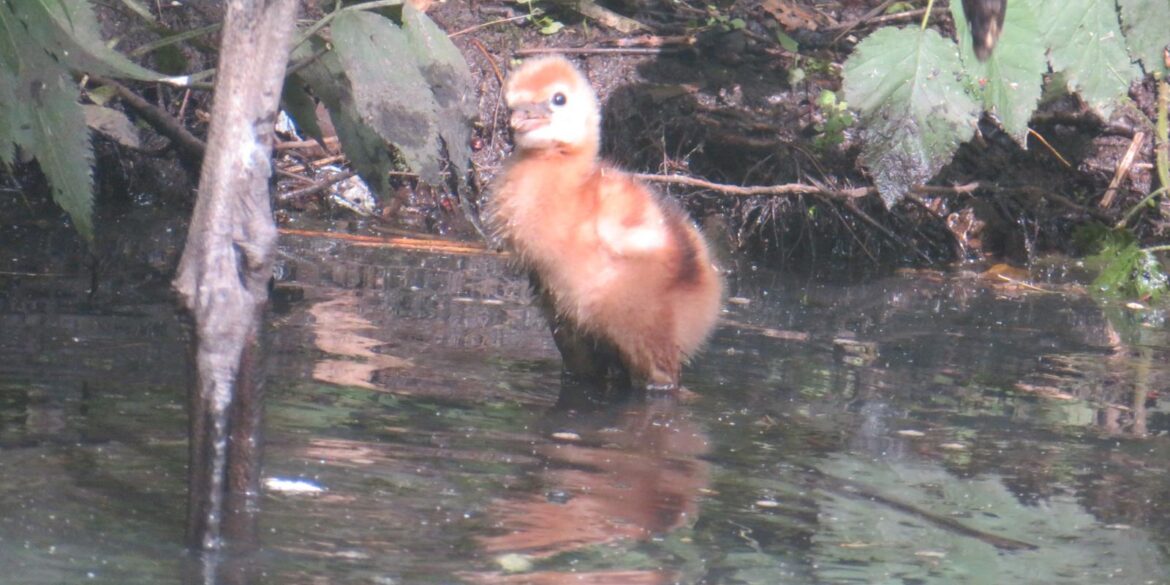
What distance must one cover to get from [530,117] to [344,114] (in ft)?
2.70

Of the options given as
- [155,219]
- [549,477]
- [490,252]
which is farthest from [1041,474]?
[155,219]

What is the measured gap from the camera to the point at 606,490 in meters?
3.54

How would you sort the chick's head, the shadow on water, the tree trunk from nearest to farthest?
the tree trunk
the shadow on water
the chick's head

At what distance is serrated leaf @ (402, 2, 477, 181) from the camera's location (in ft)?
12.5

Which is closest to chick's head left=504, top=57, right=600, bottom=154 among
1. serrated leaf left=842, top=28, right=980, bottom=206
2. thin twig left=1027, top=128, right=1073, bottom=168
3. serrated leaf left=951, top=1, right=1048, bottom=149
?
serrated leaf left=842, top=28, right=980, bottom=206

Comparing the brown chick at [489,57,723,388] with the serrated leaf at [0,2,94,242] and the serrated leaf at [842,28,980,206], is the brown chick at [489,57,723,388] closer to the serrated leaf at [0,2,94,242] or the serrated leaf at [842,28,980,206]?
the serrated leaf at [842,28,980,206]

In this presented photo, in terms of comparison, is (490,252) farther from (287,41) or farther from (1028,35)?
(287,41)

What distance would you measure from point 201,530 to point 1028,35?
14.1ft

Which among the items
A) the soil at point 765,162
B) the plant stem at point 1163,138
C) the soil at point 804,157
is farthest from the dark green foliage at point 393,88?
the plant stem at point 1163,138

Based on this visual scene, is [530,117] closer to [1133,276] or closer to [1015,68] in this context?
[1015,68]

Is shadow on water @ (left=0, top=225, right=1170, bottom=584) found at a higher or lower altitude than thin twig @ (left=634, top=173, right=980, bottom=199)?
lower

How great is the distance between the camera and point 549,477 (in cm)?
→ 363

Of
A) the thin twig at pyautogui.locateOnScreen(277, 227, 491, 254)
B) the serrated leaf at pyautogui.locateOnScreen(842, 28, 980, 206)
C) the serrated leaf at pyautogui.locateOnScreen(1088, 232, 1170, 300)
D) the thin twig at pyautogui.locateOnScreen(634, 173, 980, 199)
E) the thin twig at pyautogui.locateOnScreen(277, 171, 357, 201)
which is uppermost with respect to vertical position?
the serrated leaf at pyautogui.locateOnScreen(842, 28, 980, 206)

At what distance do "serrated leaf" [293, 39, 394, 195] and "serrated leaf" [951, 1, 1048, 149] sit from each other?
8.40 feet
